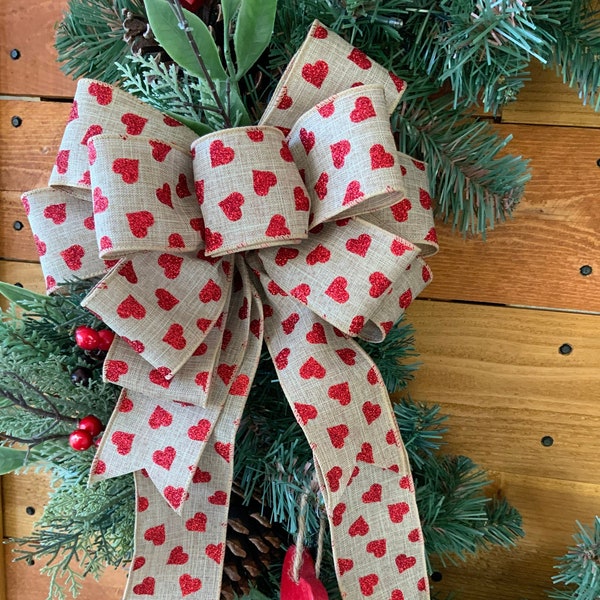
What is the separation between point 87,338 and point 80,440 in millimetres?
94

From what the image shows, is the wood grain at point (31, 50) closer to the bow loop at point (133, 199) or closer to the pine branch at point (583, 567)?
the bow loop at point (133, 199)

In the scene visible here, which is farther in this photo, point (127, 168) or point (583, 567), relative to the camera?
point (583, 567)

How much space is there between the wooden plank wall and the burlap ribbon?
16 cm

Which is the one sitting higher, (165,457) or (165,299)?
(165,299)

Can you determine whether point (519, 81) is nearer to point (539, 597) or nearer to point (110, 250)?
point (110, 250)

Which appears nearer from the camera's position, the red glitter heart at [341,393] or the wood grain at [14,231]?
the red glitter heart at [341,393]

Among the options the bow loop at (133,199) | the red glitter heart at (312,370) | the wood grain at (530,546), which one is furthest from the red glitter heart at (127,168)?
the wood grain at (530,546)

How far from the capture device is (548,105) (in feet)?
2.08

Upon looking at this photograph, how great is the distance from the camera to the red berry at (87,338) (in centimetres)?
54

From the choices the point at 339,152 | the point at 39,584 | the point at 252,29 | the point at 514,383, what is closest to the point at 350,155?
the point at 339,152

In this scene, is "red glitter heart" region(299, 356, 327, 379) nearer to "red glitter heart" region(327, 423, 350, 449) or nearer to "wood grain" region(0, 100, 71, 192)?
"red glitter heart" region(327, 423, 350, 449)

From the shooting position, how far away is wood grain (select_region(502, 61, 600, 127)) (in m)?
0.63

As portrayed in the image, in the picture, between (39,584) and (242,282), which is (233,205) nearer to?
(242,282)

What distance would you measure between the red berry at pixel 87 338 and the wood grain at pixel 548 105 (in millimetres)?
465
